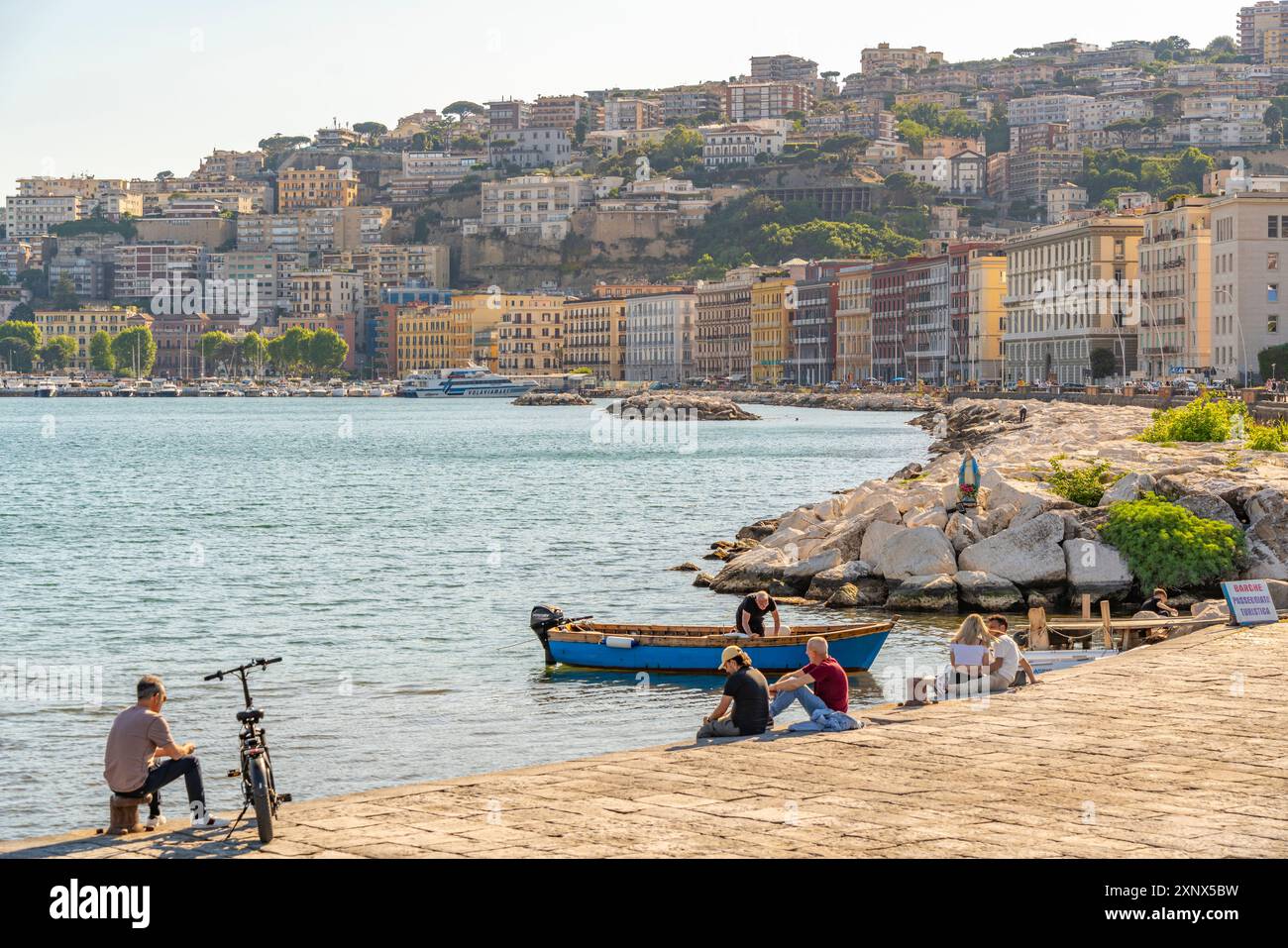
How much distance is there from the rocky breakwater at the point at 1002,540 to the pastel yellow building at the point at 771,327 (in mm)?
144172

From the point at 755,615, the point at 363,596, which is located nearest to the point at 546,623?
the point at 755,615

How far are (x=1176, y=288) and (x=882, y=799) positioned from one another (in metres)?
93.8

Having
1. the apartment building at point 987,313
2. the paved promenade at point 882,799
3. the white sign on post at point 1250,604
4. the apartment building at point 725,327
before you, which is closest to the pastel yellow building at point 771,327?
the apartment building at point 725,327

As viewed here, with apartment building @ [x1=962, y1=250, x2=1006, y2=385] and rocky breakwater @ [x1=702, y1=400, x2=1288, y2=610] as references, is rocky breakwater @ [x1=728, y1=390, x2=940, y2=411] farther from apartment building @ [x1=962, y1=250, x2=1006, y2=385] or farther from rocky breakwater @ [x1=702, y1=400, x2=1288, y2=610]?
rocky breakwater @ [x1=702, y1=400, x2=1288, y2=610]

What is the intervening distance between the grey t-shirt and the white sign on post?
12.7 m

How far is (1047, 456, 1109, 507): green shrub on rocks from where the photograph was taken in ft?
108

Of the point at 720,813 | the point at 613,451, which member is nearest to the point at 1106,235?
the point at 613,451

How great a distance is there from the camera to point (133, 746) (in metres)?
12.4

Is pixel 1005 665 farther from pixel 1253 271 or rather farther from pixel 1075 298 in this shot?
pixel 1075 298

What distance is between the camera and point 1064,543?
30.0 metres

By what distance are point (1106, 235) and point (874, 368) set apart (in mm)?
58697

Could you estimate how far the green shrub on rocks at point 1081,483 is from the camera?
3294cm

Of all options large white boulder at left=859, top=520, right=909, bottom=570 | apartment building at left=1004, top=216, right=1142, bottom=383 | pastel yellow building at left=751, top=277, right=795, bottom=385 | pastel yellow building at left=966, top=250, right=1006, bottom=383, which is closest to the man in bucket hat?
large white boulder at left=859, top=520, right=909, bottom=570
